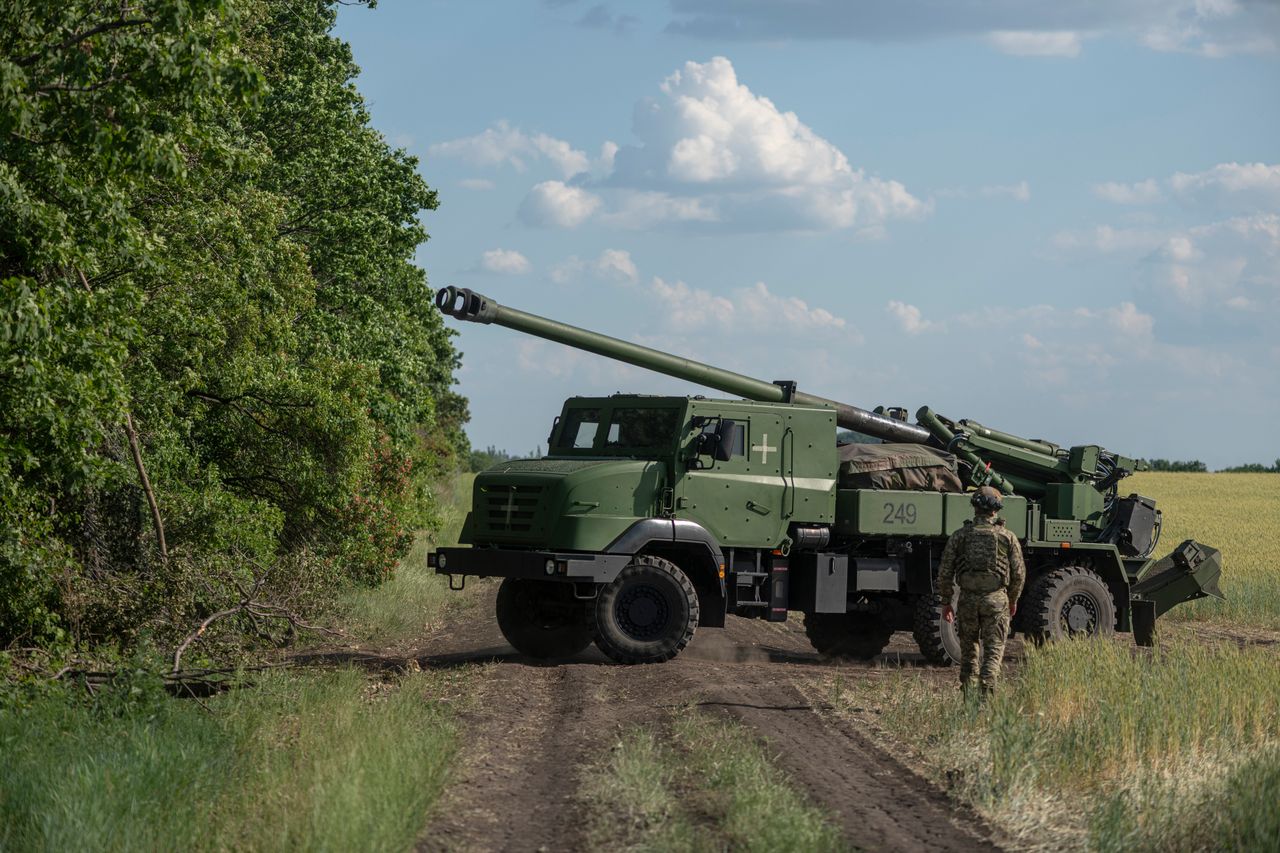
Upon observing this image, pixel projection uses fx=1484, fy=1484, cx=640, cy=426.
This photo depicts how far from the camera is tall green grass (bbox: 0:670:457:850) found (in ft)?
25.1

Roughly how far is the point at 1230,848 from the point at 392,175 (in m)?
23.8

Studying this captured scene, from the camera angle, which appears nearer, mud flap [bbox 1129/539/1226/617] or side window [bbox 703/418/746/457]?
side window [bbox 703/418/746/457]

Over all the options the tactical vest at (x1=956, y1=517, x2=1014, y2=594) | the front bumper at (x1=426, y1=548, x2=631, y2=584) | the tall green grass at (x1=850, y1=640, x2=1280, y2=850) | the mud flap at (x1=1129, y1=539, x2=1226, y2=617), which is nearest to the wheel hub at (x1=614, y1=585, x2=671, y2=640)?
the front bumper at (x1=426, y1=548, x2=631, y2=584)

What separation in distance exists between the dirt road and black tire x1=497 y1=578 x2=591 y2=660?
0.23m

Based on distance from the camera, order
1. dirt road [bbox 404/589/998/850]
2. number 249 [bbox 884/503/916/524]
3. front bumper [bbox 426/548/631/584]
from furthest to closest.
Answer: number 249 [bbox 884/503/916/524]
front bumper [bbox 426/548/631/584]
dirt road [bbox 404/589/998/850]

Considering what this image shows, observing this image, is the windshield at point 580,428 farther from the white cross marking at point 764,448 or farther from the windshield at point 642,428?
the white cross marking at point 764,448

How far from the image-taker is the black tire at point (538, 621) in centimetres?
1552

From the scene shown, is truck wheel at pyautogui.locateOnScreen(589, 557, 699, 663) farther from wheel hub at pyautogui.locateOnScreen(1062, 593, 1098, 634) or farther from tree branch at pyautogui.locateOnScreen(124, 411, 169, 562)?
wheel hub at pyautogui.locateOnScreen(1062, 593, 1098, 634)

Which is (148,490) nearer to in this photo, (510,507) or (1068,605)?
(510,507)

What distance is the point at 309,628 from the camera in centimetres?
1434

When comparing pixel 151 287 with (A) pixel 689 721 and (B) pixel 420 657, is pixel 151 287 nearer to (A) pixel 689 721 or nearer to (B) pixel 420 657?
(B) pixel 420 657

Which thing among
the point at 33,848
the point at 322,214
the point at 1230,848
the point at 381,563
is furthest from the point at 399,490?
the point at 1230,848

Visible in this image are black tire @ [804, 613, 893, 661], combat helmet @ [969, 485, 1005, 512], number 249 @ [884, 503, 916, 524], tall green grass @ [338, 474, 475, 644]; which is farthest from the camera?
tall green grass @ [338, 474, 475, 644]

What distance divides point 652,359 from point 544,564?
Result: 3213 mm
